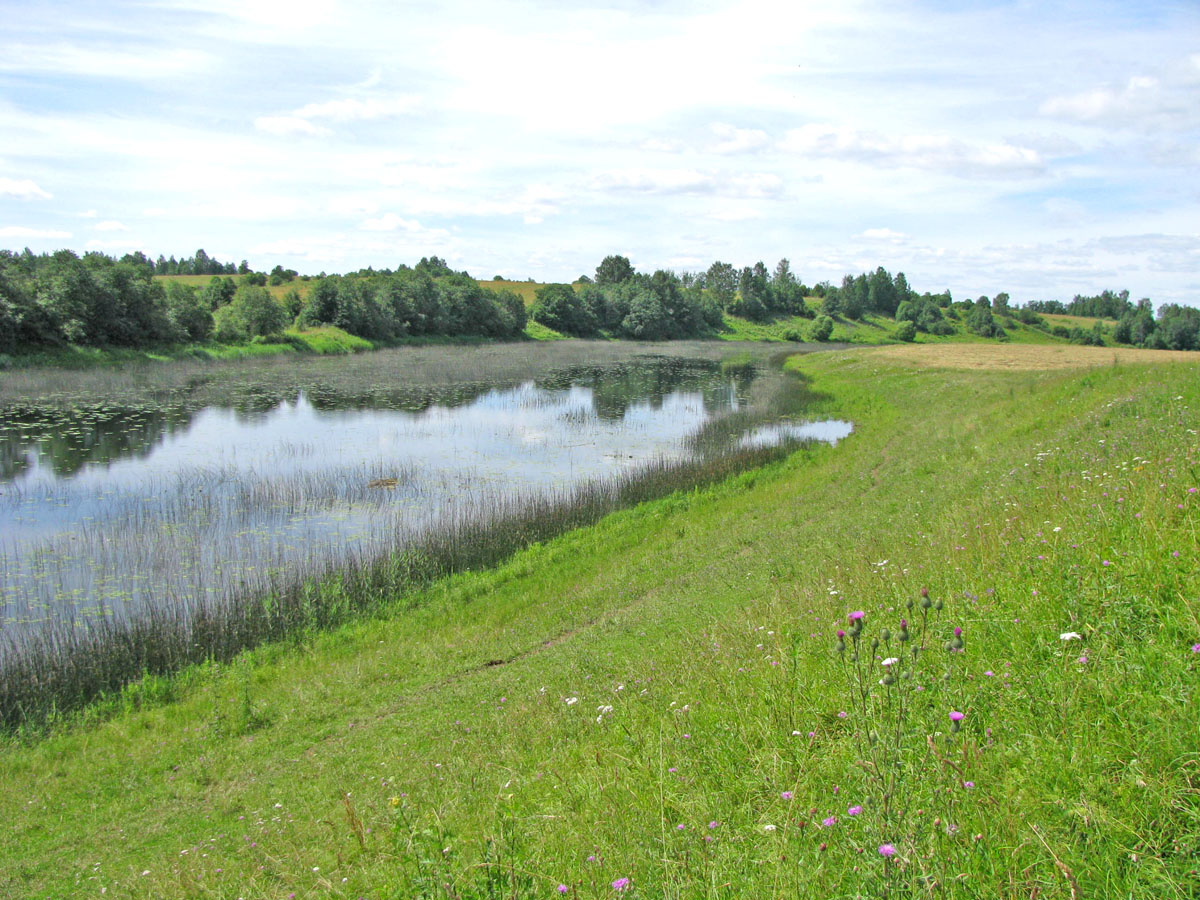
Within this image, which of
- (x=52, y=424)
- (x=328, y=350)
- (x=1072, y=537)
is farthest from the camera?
(x=328, y=350)

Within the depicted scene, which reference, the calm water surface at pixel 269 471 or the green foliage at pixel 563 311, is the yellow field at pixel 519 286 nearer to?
the green foliage at pixel 563 311

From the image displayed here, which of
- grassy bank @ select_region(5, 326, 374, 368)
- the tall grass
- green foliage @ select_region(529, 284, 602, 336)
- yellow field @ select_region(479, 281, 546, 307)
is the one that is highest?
yellow field @ select_region(479, 281, 546, 307)

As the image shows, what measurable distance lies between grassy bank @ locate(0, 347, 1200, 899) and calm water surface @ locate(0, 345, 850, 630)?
4046 mm

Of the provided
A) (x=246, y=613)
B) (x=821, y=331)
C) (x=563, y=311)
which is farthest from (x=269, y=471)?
(x=821, y=331)

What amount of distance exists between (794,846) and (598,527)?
13.3 metres

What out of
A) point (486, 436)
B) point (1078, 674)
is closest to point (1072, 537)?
point (1078, 674)

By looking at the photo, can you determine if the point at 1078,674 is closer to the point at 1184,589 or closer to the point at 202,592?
the point at 1184,589

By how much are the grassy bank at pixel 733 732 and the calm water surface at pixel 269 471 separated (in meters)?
4.05

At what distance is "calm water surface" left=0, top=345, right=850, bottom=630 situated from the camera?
1330 centimetres

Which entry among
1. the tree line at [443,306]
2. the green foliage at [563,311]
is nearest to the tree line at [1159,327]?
the tree line at [443,306]

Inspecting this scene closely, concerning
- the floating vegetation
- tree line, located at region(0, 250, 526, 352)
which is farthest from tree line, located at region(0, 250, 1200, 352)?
the floating vegetation

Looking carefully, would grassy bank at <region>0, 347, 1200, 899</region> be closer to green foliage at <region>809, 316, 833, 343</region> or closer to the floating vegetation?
the floating vegetation

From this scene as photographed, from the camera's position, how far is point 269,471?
20.8m

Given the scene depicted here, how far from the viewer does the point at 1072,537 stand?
5590 mm
